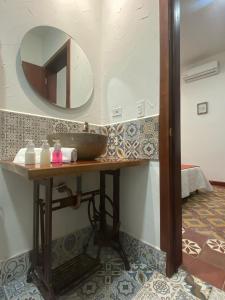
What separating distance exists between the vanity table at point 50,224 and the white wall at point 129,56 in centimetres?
47

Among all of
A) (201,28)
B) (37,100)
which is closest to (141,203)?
(37,100)

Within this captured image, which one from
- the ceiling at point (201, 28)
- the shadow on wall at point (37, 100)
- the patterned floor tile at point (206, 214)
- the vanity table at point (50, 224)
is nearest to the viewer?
the vanity table at point (50, 224)

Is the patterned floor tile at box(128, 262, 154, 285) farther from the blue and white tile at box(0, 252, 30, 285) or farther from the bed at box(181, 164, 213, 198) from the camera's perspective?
the bed at box(181, 164, 213, 198)

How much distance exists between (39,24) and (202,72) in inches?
136

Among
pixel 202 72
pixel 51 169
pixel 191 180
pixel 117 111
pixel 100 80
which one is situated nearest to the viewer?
pixel 51 169

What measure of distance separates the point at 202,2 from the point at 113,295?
3.13 m

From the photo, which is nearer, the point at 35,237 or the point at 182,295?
the point at 182,295

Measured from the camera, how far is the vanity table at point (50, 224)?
76 cm

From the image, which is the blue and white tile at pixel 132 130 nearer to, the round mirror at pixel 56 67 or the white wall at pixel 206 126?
the round mirror at pixel 56 67

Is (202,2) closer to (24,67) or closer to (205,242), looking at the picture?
(24,67)

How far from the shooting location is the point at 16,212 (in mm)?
1090

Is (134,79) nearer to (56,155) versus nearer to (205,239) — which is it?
(56,155)

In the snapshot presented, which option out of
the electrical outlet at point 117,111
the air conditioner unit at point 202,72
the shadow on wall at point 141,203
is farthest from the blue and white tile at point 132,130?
the air conditioner unit at point 202,72

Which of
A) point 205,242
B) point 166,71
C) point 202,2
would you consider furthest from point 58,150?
point 202,2
